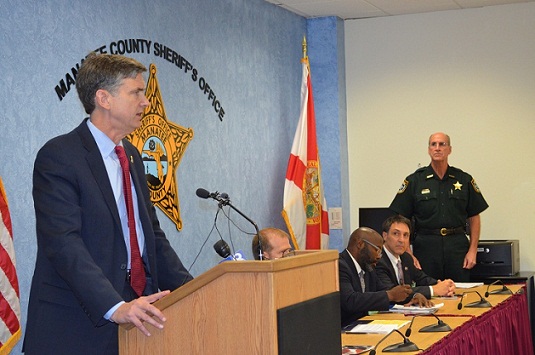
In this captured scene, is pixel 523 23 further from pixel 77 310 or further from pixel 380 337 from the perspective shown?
pixel 77 310

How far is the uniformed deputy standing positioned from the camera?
24.4ft

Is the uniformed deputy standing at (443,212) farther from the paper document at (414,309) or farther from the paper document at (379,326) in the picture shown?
the paper document at (379,326)

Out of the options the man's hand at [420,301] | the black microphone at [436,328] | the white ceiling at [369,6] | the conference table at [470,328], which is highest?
the white ceiling at [369,6]

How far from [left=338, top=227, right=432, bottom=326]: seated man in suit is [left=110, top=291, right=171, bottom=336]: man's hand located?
2.89 m

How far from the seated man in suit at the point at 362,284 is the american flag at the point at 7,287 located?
73.3 inches

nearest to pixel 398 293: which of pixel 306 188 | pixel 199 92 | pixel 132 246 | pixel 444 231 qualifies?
pixel 199 92

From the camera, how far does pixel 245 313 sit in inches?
90.4

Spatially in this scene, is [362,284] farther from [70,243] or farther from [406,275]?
[70,243]

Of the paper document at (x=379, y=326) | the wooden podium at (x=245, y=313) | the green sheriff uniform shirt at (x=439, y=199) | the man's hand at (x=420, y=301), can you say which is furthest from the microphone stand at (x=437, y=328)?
the green sheriff uniform shirt at (x=439, y=199)

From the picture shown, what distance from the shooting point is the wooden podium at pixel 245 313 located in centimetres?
227

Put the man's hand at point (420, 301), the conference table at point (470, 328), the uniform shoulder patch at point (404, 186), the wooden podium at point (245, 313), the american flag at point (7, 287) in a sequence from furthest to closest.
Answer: the uniform shoulder patch at point (404, 186), the man's hand at point (420, 301), the american flag at point (7, 287), the conference table at point (470, 328), the wooden podium at point (245, 313)

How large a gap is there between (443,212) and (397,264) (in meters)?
1.27

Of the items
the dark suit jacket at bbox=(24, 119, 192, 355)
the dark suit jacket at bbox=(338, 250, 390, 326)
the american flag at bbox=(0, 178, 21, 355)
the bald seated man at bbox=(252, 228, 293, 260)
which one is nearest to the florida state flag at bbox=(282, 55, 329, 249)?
the dark suit jacket at bbox=(338, 250, 390, 326)

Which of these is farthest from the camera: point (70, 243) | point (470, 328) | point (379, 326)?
point (470, 328)
